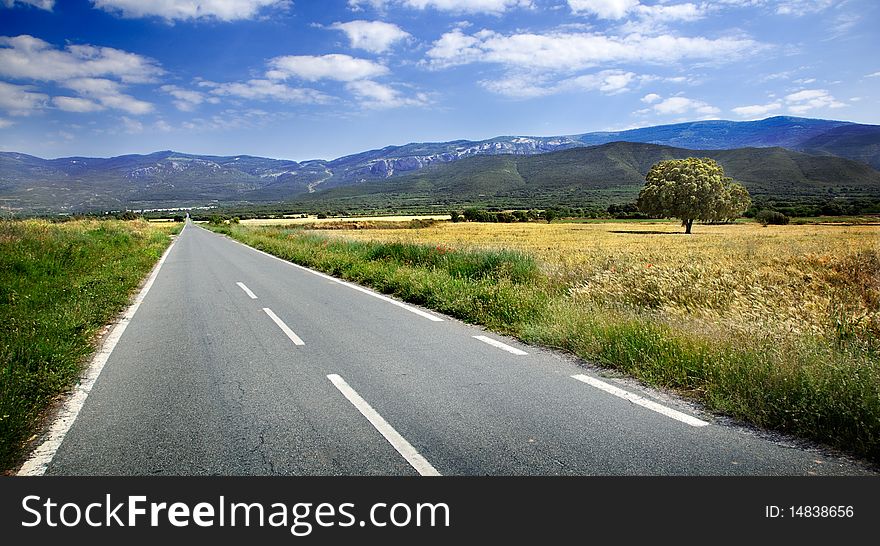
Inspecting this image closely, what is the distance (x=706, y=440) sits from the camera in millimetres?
3545

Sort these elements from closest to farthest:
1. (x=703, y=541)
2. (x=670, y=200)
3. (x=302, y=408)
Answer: (x=703, y=541), (x=302, y=408), (x=670, y=200)

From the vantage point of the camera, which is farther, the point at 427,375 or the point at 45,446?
the point at 427,375

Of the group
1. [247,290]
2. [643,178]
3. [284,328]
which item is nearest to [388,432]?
[284,328]

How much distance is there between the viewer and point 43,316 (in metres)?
7.62

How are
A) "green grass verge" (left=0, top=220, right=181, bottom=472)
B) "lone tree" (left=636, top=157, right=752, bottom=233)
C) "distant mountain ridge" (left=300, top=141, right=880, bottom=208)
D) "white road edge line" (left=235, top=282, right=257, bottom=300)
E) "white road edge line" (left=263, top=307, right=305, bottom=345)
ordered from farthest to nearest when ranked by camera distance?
"distant mountain ridge" (left=300, top=141, right=880, bottom=208)
"lone tree" (left=636, top=157, right=752, bottom=233)
"white road edge line" (left=235, top=282, right=257, bottom=300)
"white road edge line" (left=263, top=307, right=305, bottom=345)
"green grass verge" (left=0, top=220, right=181, bottom=472)

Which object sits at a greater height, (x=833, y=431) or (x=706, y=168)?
(x=706, y=168)

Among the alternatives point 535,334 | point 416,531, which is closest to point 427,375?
point 535,334

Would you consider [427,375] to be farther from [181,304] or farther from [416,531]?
[181,304]

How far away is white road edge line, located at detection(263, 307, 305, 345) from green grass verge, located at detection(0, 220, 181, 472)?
252 cm

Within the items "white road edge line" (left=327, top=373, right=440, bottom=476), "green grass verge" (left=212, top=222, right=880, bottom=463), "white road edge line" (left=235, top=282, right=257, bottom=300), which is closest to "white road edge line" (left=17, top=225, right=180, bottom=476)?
"white road edge line" (left=327, top=373, right=440, bottom=476)

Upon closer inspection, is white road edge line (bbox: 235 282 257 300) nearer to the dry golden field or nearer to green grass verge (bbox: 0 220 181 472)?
green grass verge (bbox: 0 220 181 472)

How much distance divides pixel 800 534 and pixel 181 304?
11.0m

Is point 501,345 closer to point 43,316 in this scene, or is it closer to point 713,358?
point 713,358

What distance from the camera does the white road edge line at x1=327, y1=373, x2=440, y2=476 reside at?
10.6ft
